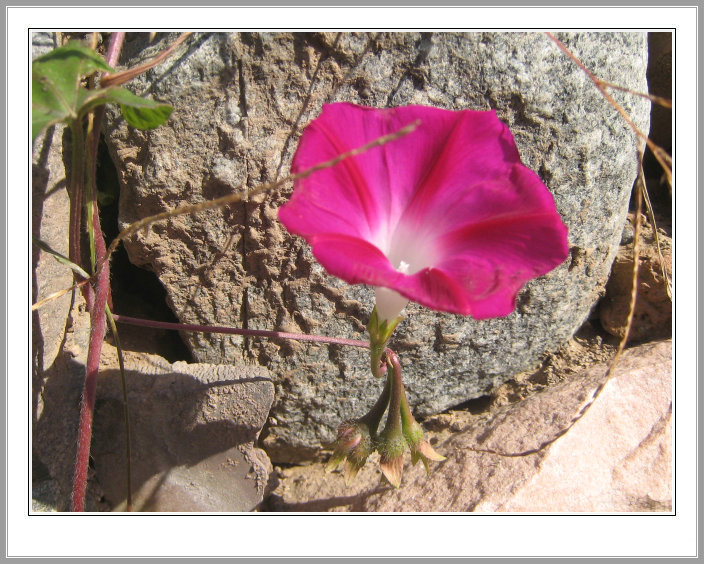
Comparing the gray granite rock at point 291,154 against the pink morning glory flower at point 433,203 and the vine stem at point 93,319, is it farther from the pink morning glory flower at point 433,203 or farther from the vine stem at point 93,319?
the pink morning glory flower at point 433,203

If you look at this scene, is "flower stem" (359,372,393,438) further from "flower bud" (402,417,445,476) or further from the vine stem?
the vine stem

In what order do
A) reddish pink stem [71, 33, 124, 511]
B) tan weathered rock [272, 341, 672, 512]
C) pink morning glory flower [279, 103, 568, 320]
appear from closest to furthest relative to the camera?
1. pink morning glory flower [279, 103, 568, 320]
2. reddish pink stem [71, 33, 124, 511]
3. tan weathered rock [272, 341, 672, 512]

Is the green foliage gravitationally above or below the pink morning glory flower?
above

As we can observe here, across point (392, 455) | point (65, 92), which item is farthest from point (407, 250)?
point (65, 92)

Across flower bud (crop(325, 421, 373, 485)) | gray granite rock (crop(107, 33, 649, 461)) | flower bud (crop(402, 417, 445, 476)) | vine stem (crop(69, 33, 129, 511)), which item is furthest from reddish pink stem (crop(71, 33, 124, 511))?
flower bud (crop(402, 417, 445, 476))

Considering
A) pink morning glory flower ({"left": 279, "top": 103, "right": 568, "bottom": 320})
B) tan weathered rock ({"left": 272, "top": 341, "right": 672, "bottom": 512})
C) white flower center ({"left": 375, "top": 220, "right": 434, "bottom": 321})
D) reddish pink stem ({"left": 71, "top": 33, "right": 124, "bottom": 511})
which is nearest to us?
pink morning glory flower ({"left": 279, "top": 103, "right": 568, "bottom": 320})

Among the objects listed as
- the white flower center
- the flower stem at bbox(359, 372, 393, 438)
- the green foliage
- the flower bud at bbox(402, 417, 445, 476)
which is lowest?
the flower bud at bbox(402, 417, 445, 476)

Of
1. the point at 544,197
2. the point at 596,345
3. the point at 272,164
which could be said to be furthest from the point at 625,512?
the point at 272,164

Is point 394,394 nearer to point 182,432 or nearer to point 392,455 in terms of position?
point 392,455
